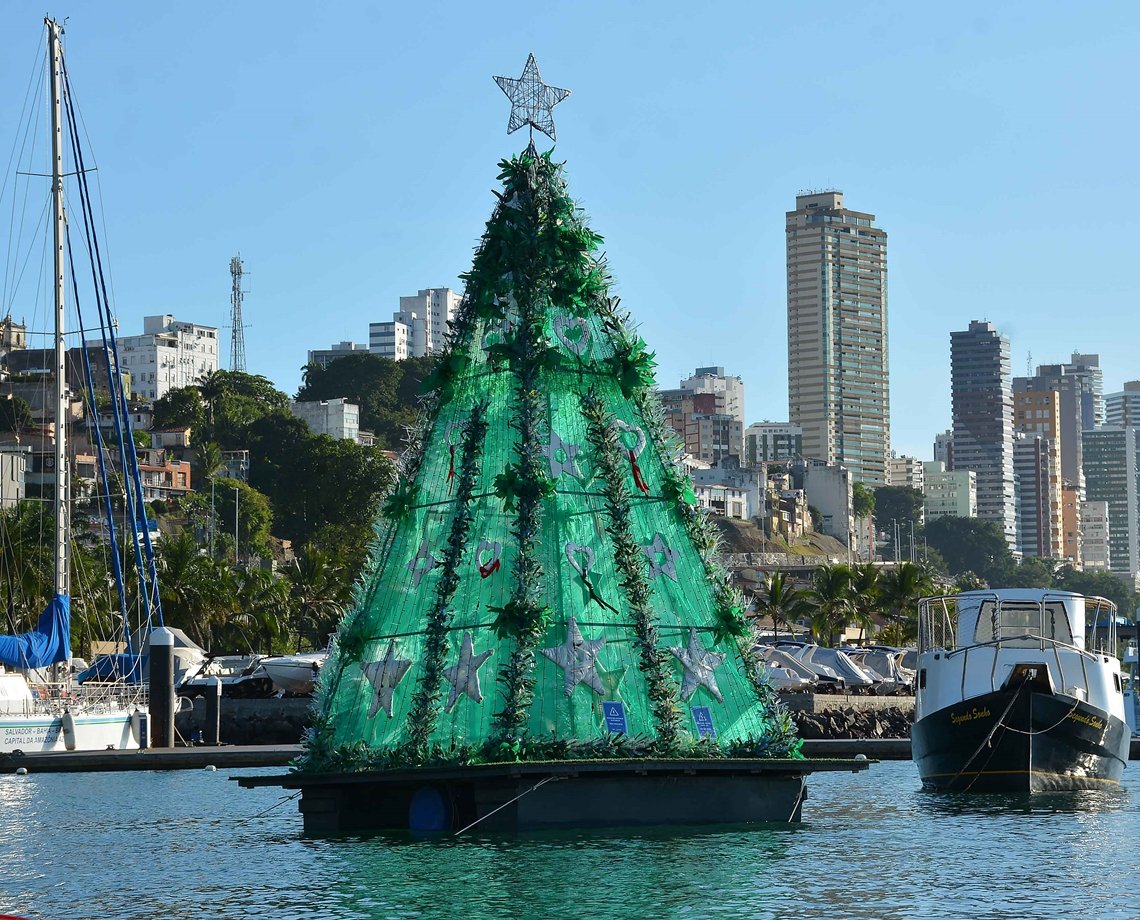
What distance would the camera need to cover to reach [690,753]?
98.1 feet

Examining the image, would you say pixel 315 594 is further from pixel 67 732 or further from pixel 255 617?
pixel 67 732

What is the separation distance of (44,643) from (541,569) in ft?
101

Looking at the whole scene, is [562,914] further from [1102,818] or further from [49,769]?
[49,769]

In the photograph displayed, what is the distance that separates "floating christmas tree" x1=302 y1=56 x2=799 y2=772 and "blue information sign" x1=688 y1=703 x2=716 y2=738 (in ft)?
0.08

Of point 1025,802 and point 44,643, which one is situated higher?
point 44,643

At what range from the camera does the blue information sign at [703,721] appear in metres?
30.4

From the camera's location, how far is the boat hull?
4284 cm

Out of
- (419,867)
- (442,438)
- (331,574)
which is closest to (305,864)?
(419,867)

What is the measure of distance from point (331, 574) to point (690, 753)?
75.7m

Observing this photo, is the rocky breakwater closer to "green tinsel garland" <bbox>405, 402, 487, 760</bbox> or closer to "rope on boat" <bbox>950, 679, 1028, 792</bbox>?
"rope on boat" <bbox>950, 679, 1028, 792</bbox>

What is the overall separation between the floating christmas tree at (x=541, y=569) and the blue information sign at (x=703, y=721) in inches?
0.9

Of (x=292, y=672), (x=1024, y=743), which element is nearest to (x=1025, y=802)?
(x=1024, y=743)

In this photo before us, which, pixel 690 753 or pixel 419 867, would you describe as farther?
pixel 690 753

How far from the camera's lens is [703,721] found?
1200 inches
